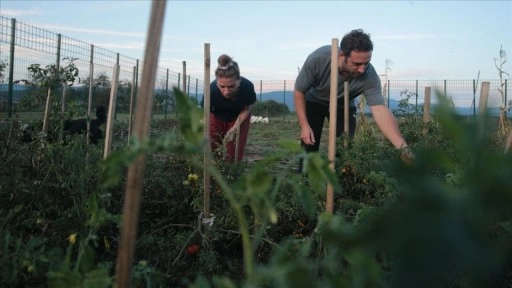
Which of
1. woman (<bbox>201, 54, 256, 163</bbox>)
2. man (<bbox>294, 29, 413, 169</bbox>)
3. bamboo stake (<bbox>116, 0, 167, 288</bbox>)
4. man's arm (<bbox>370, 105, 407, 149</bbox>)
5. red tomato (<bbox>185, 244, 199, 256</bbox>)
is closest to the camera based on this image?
bamboo stake (<bbox>116, 0, 167, 288</bbox>)

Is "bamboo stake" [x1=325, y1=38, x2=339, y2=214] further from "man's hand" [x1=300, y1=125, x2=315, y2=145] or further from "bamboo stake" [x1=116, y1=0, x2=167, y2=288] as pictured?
"bamboo stake" [x1=116, y1=0, x2=167, y2=288]

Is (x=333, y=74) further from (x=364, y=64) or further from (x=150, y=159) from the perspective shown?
(x=150, y=159)

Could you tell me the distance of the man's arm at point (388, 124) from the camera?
4188mm

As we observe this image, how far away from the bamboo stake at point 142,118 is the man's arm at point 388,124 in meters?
3.31

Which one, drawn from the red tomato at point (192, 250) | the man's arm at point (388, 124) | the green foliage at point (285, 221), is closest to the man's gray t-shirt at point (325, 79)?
the man's arm at point (388, 124)

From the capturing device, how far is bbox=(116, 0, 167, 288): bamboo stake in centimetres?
99

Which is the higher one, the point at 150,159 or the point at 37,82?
the point at 37,82

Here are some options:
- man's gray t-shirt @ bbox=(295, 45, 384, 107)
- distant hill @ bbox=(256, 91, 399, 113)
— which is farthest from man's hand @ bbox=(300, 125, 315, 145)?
distant hill @ bbox=(256, 91, 399, 113)

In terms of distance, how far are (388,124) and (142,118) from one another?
11.8ft

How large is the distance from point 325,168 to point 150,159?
10.8ft

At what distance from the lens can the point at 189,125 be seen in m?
0.94

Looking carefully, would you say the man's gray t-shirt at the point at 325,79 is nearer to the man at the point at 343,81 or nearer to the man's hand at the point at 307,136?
the man at the point at 343,81

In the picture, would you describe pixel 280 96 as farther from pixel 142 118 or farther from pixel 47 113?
pixel 142 118

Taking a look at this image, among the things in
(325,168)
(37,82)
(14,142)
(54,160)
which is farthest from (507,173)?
(37,82)
